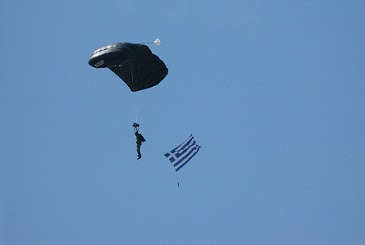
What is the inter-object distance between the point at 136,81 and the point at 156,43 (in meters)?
4.84

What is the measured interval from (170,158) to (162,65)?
6.47 meters

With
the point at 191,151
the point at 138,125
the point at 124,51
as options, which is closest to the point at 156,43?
the point at 124,51

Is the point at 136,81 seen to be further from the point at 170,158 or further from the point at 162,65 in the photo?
the point at 170,158

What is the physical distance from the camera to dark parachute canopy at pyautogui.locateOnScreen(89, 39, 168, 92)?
51.1 m

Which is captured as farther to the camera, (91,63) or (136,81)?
(136,81)

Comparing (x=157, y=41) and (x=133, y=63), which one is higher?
(x=133, y=63)

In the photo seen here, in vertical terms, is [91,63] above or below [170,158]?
above

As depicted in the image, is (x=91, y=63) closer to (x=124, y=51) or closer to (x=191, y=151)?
(x=124, y=51)

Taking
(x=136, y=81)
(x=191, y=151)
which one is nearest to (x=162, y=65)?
(x=136, y=81)

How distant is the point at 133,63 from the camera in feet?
178

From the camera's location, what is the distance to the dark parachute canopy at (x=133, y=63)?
168 ft

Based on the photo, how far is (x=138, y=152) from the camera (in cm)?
5203

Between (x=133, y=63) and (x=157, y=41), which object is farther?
(x=133, y=63)

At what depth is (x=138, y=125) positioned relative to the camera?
52.5 metres
